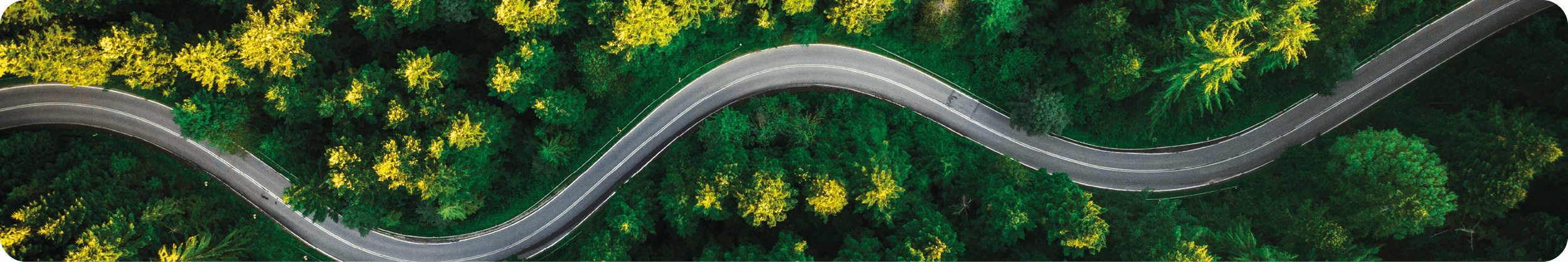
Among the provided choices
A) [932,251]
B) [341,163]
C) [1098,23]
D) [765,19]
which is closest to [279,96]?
[341,163]

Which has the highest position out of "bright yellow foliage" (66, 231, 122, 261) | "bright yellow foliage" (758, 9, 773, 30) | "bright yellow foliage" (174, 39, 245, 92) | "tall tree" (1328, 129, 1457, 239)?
"bright yellow foliage" (174, 39, 245, 92)

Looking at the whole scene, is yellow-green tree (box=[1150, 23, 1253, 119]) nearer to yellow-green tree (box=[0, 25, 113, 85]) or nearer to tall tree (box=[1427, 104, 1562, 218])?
tall tree (box=[1427, 104, 1562, 218])

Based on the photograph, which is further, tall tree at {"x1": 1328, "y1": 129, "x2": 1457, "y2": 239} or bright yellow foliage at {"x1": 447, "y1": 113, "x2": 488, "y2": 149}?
tall tree at {"x1": 1328, "y1": 129, "x2": 1457, "y2": 239}

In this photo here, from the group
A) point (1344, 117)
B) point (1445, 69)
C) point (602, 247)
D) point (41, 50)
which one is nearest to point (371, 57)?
point (41, 50)

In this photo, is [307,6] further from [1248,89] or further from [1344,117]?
[1344,117]

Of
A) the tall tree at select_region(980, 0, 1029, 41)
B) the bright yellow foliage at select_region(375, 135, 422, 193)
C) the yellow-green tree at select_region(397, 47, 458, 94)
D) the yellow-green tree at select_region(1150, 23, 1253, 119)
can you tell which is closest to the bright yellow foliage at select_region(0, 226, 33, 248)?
the bright yellow foliage at select_region(375, 135, 422, 193)

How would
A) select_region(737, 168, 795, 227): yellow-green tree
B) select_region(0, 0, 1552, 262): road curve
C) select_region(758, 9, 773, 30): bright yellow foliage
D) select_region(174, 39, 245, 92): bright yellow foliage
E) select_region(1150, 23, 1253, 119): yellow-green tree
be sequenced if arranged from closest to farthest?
select_region(1150, 23, 1253, 119): yellow-green tree → select_region(174, 39, 245, 92): bright yellow foliage → select_region(737, 168, 795, 227): yellow-green tree → select_region(758, 9, 773, 30): bright yellow foliage → select_region(0, 0, 1552, 262): road curve

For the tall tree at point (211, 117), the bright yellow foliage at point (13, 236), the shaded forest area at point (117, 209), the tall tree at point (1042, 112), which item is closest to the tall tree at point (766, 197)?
the tall tree at point (1042, 112)
